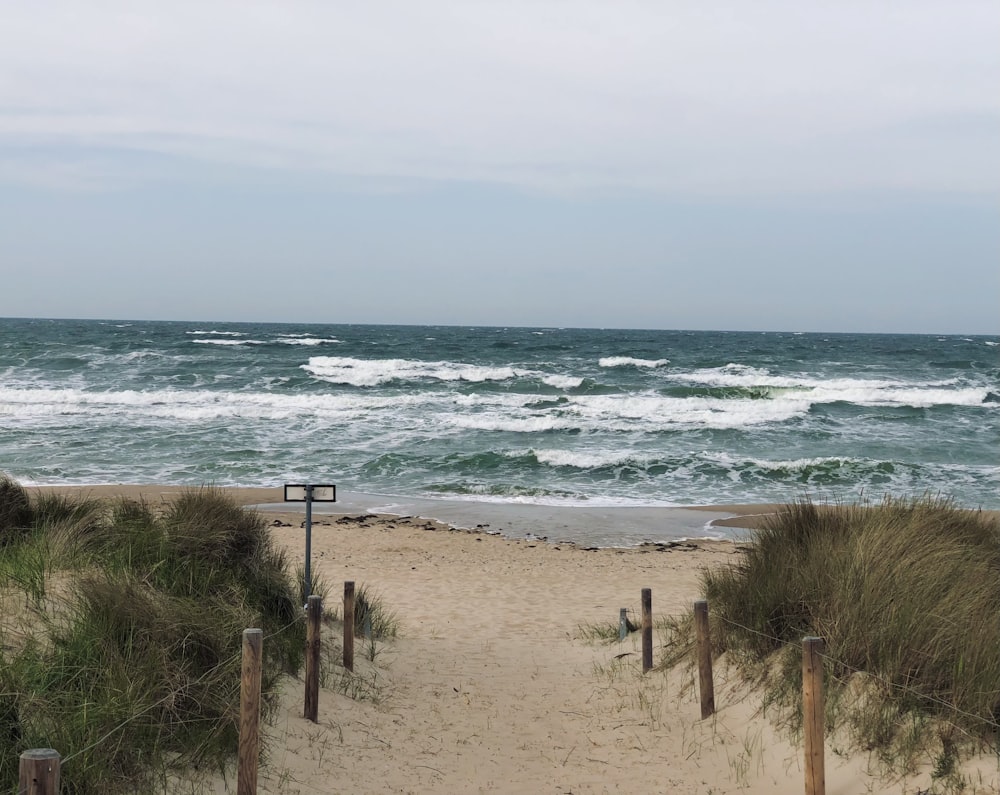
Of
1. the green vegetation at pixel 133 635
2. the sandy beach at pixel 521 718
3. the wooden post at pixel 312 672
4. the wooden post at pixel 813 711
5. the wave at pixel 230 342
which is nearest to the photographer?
the green vegetation at pixel 133 635

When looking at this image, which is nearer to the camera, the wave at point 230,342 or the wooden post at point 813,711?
the wooden post at point 813,711

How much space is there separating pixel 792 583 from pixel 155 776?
4.38 metres

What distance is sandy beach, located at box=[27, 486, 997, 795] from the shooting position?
5.69m

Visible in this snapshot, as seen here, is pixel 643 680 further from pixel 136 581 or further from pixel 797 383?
pixel 797 383

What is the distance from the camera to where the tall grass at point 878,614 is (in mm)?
5270

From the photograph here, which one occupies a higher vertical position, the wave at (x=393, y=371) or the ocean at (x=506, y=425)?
the wave at (x=393, y=371)

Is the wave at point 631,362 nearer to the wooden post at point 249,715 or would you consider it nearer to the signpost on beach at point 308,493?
the signpost on beach at point 308,493

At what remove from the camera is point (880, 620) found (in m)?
5.76

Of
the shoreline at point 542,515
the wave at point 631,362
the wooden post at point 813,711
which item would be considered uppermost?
the wave at point 631,362

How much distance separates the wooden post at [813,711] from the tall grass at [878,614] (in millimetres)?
569

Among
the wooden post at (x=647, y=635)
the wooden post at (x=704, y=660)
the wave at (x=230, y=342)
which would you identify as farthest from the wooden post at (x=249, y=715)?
the wave at (x=230, y=342)

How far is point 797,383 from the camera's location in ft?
133

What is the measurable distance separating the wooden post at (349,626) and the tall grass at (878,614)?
118 inches

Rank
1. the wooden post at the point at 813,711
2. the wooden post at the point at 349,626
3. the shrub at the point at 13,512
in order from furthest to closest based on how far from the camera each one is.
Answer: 1. the wooden post at the point at 349,626
2. the shrub at the point at 13,512
3. the wooden post at the point at 813,711
